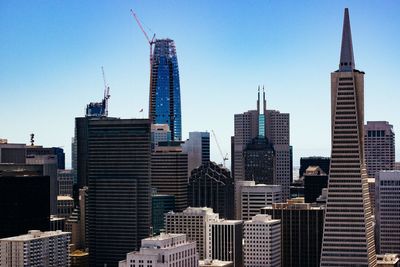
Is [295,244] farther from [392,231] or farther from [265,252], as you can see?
[392,231]

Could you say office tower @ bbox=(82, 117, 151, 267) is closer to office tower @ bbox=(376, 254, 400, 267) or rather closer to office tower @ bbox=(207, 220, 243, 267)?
office tower @ bbox=(207, 220, 243, 267)

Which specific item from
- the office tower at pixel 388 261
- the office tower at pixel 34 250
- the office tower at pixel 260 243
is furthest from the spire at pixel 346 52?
the office tower at pixel 34 250

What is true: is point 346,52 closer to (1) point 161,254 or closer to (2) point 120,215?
(1) point 161,254

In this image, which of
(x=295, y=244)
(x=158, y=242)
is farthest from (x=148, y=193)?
(x=158, y=242)

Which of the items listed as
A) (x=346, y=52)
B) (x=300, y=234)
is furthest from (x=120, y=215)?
(x=346, y=52)

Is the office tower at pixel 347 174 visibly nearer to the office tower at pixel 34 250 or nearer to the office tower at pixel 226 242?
the office tower at pixel 226 242

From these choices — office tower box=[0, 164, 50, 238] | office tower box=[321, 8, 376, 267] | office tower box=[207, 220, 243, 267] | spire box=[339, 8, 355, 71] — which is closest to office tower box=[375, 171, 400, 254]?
office tower box=[207, 220, 243, 267]
